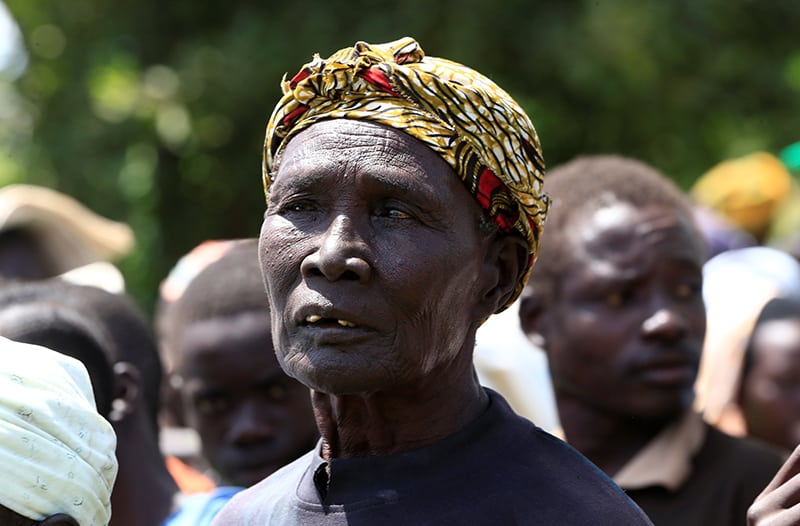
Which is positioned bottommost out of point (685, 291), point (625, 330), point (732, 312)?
point (732, 312)

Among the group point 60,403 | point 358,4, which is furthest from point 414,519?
point 358,4

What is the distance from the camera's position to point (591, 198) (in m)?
5.39

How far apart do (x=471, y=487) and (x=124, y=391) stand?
7.65 feet

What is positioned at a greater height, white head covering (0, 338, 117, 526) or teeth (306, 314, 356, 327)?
teeth (306, 314, 356, 327)

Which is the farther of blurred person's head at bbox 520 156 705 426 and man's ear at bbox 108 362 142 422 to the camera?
man's ear at bbox 108 362 142 422

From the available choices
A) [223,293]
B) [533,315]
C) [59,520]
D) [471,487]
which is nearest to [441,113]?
[471,487]

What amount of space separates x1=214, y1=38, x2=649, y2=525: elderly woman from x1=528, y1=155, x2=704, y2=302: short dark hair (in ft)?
6.56

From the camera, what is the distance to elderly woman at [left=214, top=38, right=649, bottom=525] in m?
3.09

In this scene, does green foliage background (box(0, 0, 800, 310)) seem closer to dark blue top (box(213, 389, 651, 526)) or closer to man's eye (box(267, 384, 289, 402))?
man's eye (box(267, 384, 289, 402))

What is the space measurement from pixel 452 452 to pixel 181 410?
4.20 metres

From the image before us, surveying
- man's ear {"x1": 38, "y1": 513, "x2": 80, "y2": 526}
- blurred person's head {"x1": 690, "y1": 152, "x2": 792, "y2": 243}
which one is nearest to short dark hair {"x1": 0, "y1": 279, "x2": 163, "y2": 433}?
man's ear {"x1": 38, "y1": 513, "x2": 80, "y2": 526}

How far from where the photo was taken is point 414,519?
307cm

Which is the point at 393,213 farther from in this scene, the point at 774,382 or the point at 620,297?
the point at 774,382

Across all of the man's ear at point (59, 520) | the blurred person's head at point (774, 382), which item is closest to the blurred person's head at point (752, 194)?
the blurred person's head at point (774, 382)
